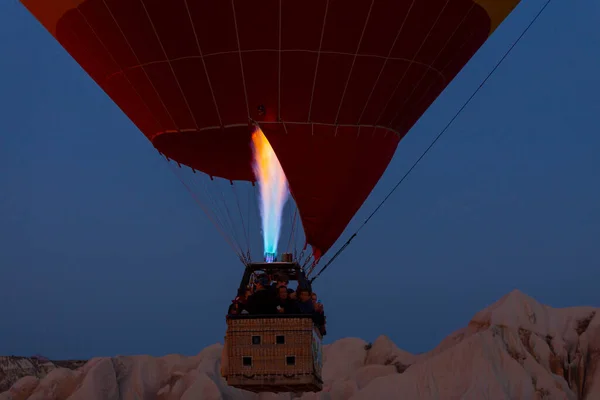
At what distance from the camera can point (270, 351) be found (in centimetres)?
1352

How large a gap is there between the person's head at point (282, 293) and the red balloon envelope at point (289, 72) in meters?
3.02

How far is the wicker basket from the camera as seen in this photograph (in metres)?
13.5

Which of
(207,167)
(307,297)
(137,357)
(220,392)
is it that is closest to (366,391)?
(220,392)

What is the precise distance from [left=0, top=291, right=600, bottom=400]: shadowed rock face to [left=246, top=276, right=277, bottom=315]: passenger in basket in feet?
116

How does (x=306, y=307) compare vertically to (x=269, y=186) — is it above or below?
below

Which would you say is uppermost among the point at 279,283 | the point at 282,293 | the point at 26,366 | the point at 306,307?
the point at 26,366

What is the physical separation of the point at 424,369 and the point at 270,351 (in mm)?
37415

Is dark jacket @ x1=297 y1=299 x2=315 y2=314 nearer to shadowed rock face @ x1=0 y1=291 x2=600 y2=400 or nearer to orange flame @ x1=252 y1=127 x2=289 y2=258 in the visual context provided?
orange flame @ x1=252 y1=127 x2=289 y2=258

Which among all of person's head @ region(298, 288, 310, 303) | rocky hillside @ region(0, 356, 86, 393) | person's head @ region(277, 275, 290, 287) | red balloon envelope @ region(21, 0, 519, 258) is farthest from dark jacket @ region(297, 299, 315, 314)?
rocky hillside @ region(0, 356, 86, 393)

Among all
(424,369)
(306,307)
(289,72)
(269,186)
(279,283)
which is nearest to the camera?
(306,307)

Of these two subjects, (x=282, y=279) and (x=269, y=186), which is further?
(x=269, y=186)

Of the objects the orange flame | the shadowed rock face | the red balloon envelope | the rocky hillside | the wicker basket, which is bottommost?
the wicker basket

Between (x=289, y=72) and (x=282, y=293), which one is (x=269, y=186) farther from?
(x=282, y=293)

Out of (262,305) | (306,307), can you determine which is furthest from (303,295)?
(262,305)
